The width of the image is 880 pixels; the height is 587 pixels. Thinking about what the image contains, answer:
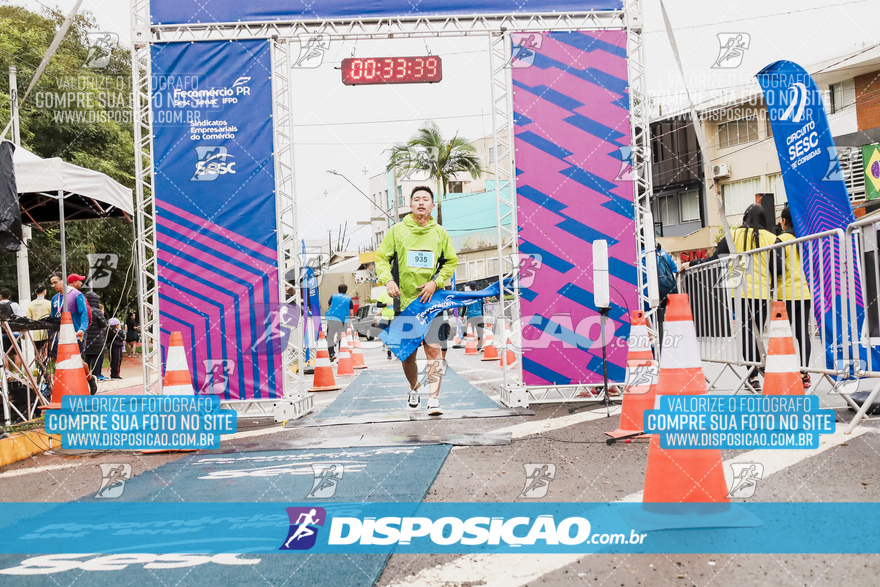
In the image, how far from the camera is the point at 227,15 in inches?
322

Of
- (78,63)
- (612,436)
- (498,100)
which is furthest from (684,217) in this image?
(612,436)

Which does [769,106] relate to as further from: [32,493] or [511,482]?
[32,493]

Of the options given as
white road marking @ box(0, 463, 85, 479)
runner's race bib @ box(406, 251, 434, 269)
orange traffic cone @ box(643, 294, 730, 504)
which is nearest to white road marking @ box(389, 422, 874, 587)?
orange traffic cone @ box(643, 294, 730, 504)

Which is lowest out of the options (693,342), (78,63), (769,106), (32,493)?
(32,493)

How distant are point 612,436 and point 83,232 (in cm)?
2060

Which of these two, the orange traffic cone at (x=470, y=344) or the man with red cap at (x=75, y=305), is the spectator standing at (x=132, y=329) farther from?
the man with red cap at (x=75, y=305)

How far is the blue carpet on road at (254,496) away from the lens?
114 inches

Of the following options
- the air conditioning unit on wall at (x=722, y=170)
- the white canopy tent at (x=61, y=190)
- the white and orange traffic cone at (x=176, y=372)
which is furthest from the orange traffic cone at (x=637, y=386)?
the air conditioning unit on wall at (x=722, y=170)

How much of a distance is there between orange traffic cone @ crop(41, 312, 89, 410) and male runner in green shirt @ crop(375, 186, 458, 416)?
113 inches

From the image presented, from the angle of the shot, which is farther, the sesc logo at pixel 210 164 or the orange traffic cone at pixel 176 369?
the sesc logo at pixel 210 164

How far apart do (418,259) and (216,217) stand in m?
2.28

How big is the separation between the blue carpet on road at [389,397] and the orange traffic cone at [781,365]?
357 centimetres

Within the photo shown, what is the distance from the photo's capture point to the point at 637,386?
574cm

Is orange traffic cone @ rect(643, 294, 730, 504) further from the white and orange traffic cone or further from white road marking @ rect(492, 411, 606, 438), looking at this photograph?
the white and orange traffic cone
